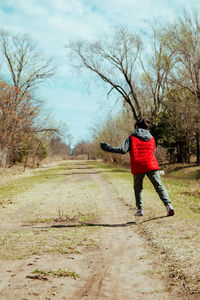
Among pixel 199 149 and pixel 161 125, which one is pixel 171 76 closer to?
pixel 161 125

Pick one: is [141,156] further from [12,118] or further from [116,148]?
[12,118]

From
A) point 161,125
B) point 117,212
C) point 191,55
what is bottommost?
point 117,212

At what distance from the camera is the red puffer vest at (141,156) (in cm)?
666

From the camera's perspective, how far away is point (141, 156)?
263 inches

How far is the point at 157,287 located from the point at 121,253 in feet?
4.46

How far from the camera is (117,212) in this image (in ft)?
27.3

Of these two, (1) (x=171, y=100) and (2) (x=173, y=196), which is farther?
(1) (x=171, y=100)

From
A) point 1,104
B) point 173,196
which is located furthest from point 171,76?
point 173,196

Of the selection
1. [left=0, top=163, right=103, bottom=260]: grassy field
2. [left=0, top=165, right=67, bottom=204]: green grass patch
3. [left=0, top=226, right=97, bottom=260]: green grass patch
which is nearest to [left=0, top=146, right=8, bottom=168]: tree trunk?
[left=0, top=165, right=67, bottom=204]: green grass patch

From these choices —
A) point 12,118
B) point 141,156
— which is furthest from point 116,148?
point 12,118

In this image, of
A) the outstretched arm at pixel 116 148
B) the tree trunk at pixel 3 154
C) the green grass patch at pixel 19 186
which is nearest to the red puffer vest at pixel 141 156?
the outstretched arm at pixel 116 148

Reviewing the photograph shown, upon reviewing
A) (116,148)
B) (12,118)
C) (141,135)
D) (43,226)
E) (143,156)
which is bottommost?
(43,226)

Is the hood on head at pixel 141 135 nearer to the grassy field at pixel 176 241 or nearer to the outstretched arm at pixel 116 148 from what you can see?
the outstretched arm at pixel 116 148

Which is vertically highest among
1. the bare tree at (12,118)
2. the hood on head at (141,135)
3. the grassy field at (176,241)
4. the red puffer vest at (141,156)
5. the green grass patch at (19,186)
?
the bare tree at (12,118)
